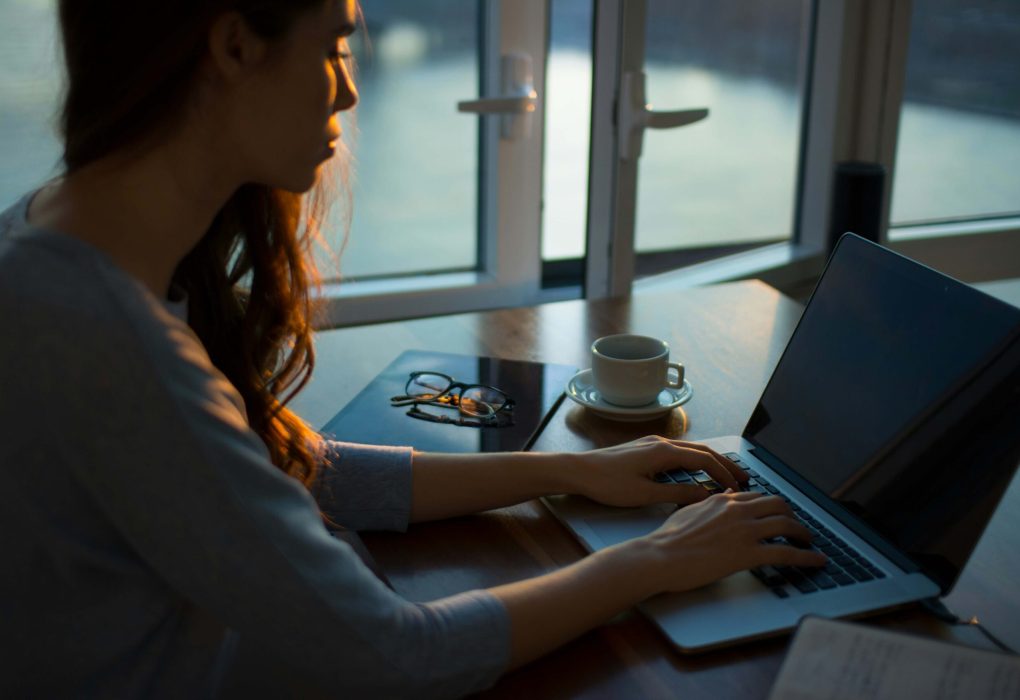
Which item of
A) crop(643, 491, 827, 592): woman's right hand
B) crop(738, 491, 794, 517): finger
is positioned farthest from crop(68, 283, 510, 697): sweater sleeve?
crop(738, 491, 794, 517): finger

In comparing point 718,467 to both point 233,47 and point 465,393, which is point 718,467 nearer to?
point 465,393

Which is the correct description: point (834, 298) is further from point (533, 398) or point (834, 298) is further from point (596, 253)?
point (596, 253)

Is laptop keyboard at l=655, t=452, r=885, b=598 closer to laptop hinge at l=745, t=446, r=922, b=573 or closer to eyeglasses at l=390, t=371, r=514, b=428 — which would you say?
laptop hinge at l=745, t=446, r=922, b=573

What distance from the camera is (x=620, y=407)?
119 centimetres

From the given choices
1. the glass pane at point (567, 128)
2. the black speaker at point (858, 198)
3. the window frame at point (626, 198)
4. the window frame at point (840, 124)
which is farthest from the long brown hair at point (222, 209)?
the black speaker at point (858, 198)

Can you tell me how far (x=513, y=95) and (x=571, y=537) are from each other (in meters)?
1.49

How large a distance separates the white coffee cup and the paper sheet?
471 mm

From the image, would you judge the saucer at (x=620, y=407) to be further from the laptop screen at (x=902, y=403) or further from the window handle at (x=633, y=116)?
the window handle at (x=633, y=116)

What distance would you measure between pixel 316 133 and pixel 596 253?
140 cm

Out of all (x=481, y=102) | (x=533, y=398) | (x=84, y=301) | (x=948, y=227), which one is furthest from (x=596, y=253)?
(x=84, y=301)

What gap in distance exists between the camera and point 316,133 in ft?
2.69

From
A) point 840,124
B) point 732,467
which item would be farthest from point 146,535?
point 840,124

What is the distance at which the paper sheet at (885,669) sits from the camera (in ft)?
2.23

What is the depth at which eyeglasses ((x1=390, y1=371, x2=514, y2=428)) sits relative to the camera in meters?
1.19
